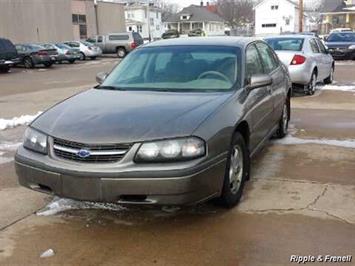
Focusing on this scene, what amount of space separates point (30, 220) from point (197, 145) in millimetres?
1720

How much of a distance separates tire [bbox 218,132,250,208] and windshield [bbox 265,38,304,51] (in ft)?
27.9

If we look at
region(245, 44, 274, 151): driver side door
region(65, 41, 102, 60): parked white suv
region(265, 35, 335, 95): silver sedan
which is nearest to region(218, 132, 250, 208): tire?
region(245, 44, 274, 151): driver side door

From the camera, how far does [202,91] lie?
16.3 feet

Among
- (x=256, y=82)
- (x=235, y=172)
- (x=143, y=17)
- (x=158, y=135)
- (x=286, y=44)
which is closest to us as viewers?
(x=158, y=135)

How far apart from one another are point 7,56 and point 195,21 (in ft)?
248

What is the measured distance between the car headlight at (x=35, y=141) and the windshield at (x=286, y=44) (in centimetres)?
961

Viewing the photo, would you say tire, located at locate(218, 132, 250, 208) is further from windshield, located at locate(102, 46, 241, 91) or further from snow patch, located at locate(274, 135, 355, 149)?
snow patch, located at locate(274, 135, 355, 149)

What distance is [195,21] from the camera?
98562mm

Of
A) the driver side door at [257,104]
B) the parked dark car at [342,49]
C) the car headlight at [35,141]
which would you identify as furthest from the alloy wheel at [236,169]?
the parked dark car at [342,49]

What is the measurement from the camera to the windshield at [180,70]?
5.15 metres

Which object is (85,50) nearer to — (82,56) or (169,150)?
(82,56)

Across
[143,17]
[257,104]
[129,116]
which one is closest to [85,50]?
[257,104]

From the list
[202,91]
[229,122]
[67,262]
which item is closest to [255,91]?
[202,91]

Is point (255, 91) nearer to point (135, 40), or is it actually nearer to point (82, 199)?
point (82, 199)
